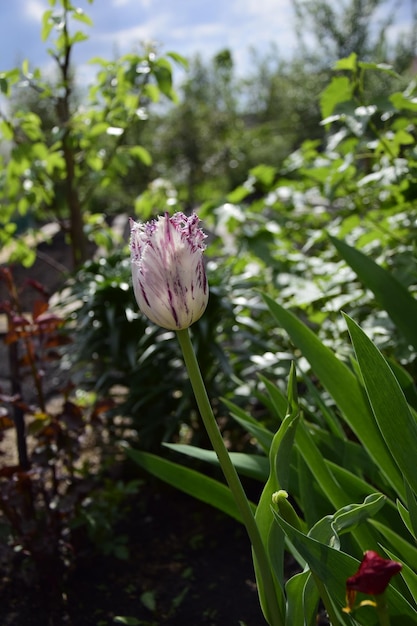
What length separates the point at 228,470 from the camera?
0.91m

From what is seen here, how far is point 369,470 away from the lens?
1.41 metres

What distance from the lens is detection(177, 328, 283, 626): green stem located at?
0.89m

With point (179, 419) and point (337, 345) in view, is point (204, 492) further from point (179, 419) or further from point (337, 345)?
point (179, 419)

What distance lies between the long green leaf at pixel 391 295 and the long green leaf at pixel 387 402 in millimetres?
527

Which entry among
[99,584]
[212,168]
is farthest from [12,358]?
[212,168]

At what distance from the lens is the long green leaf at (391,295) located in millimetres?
1552

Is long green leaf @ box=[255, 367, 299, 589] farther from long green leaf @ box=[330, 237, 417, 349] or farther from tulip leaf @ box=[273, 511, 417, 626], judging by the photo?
long green leaf @ box=[330, 237, 417, 349]

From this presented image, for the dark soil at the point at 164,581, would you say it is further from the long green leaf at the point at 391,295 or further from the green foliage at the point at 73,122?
the green foliage at the point at 73,122

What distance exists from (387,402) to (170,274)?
1.31ft

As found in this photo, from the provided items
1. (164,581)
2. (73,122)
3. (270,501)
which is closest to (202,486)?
A: (270,501)

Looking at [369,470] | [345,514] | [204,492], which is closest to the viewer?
[345,514]

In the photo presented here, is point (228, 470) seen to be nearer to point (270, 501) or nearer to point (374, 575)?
point (270, 501)

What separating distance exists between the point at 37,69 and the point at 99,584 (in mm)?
1699

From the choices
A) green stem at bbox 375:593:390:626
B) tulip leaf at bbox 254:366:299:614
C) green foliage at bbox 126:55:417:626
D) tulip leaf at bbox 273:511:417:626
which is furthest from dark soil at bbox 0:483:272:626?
green stem at bbox 375:593:390:626
